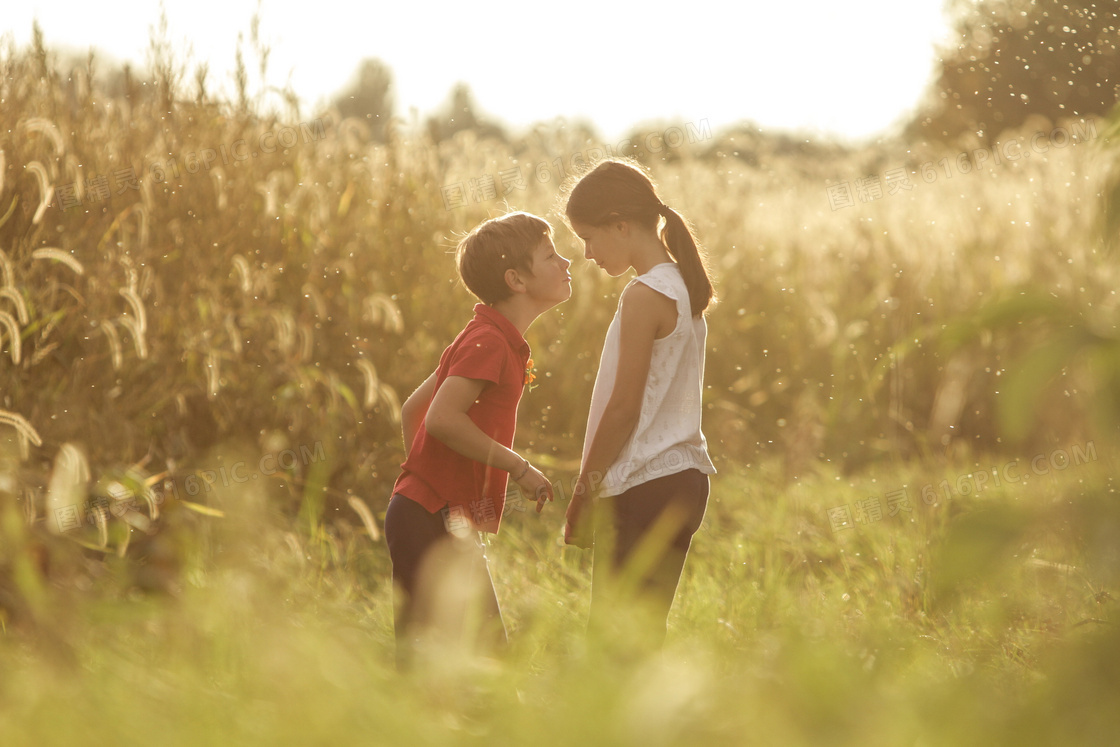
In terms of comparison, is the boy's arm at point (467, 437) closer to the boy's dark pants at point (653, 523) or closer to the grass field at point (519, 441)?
the boy's dark pants at point (653, 523)

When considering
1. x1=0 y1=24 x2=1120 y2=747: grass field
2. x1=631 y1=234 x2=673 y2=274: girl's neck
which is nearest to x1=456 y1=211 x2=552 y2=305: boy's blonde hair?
x1=631 y1=234 x2=673 y2=274: girl's neck

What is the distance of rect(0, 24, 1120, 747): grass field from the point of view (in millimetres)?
912

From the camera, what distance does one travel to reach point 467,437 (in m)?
1.95

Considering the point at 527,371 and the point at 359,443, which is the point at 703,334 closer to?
the point at 527,371

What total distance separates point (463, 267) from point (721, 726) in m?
1.55

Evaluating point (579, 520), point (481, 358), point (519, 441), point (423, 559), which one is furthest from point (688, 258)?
point (519, 441)

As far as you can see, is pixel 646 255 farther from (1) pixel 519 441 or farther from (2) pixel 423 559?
(1) pixel 519 441

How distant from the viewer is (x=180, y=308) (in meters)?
3.51

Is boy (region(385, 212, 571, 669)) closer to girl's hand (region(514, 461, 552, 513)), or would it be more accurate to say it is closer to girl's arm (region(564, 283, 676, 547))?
girl's hand (region(514, 461, 552, 513))

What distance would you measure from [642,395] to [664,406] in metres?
0.10

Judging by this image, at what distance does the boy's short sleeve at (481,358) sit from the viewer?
6.58 ft

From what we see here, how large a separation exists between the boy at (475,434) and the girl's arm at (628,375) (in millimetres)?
133

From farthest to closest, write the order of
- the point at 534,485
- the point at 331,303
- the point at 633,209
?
the point at 331,303
the point at 633,209
the point at 534,485

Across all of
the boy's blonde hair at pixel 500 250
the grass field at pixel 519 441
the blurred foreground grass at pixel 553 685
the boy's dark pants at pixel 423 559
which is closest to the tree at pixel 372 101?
the grass field at pixel 519 441
